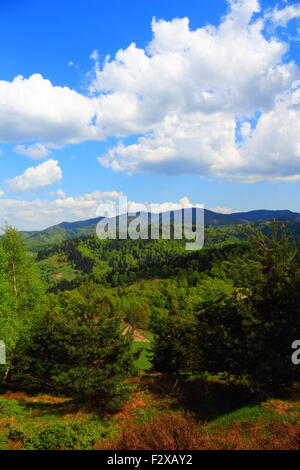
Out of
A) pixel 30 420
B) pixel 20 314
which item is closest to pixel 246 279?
pixel 30 420

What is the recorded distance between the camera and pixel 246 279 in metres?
19.5

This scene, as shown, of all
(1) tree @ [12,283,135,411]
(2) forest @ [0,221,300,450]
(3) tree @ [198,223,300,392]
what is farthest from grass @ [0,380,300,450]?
(3) tree @ [198,223,300,392]

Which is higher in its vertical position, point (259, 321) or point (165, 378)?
point (259, 321)

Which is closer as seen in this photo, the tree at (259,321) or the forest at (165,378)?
the forest at (165,378)

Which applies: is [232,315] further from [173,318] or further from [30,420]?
[30,420]

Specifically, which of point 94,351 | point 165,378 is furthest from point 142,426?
point 165,378

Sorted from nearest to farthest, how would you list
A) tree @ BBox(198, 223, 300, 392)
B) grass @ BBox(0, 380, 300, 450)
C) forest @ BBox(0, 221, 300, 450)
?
1. grass @ BBox(0, 380, 300, 450)
2. forest @ BBox(0, 221, 300, 450)
3. tree @ BBox(198, 223, 300, 392)

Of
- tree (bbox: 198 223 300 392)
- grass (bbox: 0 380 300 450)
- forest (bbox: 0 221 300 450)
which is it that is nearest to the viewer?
grass (bbox: 0 380 300 450)

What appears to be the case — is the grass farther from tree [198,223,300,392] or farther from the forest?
tree [198,223,300,392]

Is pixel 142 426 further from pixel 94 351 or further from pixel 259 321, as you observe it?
pixel 259 321

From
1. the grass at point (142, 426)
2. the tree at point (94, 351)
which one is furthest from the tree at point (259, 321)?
the tree at point (94, 351)

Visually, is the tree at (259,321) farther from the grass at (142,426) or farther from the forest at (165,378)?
the grass at (142,426)
